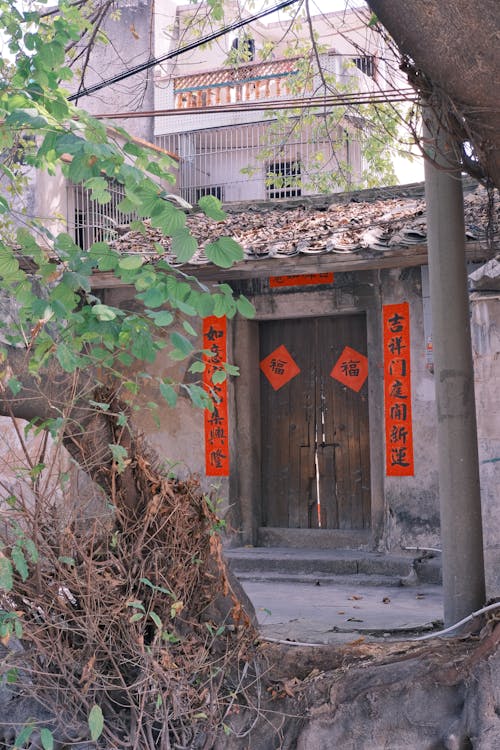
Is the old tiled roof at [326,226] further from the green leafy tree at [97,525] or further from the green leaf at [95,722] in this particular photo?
the green leaf at [95,722]

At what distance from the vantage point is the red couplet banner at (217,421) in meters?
9.84

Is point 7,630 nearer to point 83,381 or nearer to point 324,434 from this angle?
point 83,381

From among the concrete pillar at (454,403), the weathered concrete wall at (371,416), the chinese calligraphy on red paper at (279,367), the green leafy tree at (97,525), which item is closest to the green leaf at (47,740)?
the green leafy tree at (97,525)

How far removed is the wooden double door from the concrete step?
21.1 inches

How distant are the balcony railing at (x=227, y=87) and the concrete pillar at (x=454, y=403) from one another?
11439 millimetres

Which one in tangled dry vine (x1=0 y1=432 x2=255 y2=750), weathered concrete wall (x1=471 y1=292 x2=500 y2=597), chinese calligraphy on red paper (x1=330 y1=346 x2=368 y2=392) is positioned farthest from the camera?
chinese calligraphy on red paper (x1=330 y1=346 x2=368 y2=392)

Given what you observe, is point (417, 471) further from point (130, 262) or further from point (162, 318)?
point (130, 262)

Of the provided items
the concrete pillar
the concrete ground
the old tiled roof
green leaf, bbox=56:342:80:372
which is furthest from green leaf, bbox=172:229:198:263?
the old tiled roof

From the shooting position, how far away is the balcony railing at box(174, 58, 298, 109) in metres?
16.2

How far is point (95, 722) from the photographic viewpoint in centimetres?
379

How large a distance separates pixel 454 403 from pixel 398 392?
3.84m

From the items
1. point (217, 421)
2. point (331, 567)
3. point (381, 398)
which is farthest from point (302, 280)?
point (331, 567)

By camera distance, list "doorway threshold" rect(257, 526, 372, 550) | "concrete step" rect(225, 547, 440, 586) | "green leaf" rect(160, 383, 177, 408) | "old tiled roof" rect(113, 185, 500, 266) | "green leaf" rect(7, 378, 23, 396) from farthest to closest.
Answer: "doorway threshold" rect(257, 526, 372, 550), "concrete step" rect(225, 547, 440, 586), "old tiled roof" rect(113, 185, 500, 266), "green leaf" rect(7, 378, 23, 396), "green leaf" rect(160, 383, 177, 408)

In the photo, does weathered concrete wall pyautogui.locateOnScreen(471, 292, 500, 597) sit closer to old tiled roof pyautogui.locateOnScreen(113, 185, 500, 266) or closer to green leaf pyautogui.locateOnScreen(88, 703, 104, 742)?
old tiled roof pyautogui.locateOnScreen(113, 185, 500, 266)
